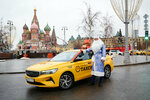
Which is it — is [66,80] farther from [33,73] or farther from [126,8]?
[126,8]

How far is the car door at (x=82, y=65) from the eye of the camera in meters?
5.84

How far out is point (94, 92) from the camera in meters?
5.05

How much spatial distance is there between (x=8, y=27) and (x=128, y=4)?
31926 mm

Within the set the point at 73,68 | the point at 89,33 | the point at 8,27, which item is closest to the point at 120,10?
the point at 73,68

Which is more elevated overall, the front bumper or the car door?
the car door

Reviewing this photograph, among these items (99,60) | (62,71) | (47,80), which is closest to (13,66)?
(47,80)

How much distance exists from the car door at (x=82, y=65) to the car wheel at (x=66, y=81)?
395 millimetres

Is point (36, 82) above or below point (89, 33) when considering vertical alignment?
below

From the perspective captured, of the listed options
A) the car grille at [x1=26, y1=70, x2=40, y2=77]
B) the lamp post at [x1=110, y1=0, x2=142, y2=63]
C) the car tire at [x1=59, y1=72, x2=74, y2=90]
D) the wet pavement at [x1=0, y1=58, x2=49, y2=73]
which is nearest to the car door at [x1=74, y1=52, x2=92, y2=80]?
the car tire at [x1=59, y1=72, x2=74, y2=90]

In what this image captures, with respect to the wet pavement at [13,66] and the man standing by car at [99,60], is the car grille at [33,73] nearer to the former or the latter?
the man standing by car at [99,60]

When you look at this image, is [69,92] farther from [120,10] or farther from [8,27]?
[8,27]

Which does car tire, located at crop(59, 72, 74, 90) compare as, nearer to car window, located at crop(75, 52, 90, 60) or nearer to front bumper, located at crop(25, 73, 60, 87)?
front bumper, located at crop(25, 73, 60, 87)

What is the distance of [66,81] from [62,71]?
481mm

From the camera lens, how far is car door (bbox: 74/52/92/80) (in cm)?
584
